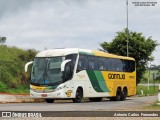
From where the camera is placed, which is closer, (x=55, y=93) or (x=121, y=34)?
(x=55, y=93)

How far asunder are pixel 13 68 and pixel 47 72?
9837 millimetres

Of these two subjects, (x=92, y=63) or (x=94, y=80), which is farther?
(x=94, y=80)

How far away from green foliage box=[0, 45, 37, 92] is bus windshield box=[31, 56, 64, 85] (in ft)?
19.8

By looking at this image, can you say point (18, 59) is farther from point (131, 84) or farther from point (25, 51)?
point (131, 84)

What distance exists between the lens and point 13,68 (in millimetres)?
38938

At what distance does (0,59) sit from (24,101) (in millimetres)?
6355

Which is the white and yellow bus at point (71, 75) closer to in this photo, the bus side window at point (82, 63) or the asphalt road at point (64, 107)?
the bus side window at point (82, 63)

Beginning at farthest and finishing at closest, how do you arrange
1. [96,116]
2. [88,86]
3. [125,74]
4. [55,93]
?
[125,74], [88,86], [55,93], [96,116]

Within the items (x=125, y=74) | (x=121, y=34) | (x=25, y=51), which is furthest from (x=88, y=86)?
(x=121, y=34)

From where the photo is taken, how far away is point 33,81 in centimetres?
3012

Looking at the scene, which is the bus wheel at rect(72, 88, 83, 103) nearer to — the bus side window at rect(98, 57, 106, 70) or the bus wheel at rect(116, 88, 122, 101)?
the bus side window at rect(98, 57, 106, 70)

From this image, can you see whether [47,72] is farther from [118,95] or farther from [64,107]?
[118,95]

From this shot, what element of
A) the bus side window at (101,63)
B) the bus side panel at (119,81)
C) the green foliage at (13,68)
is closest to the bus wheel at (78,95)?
the bus side window at (101,63)

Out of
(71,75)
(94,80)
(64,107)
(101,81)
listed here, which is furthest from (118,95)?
(64,107)
